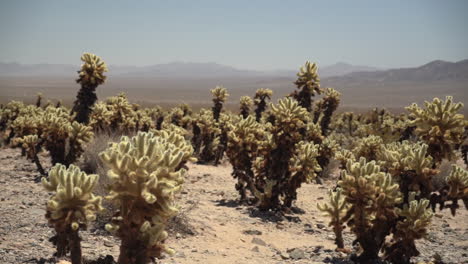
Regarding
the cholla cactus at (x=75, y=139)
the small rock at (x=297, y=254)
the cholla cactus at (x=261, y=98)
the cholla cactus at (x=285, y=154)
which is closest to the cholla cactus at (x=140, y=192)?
the small rock at (x=297, y=254)

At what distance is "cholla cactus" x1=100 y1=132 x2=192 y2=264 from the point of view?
3598mm

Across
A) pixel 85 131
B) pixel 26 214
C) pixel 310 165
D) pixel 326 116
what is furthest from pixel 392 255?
pixel 326 116

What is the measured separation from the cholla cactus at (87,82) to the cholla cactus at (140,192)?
909 cm

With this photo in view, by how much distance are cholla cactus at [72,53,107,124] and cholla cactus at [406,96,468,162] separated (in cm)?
937

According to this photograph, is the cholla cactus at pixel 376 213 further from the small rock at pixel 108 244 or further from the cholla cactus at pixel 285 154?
the small rock at pixel 108 244

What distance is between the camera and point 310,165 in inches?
350

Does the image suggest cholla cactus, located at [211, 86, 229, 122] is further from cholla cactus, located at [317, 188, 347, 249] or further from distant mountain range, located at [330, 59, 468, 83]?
distant mountain range, located at [330, 59, 468, 83]

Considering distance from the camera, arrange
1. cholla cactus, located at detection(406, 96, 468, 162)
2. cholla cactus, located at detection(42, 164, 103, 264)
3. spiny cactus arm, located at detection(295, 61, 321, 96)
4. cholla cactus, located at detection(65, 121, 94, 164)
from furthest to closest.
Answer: spiny cactus arm, located at detection(295, 61, 321, 96), cholla cactus, located at detection(65, 121, 94, 164), cholla cactus, located at detection(406, 96, 468, 162), cholla cactus, located at detection(42, 164, 103, 264)

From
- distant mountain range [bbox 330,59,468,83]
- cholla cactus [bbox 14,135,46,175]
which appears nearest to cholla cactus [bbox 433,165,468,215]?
cholla cactus [bbox 14,135,46,175]

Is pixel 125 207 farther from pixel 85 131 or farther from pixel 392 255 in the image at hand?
pixel 85 131

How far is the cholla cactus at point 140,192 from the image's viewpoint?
3.60m

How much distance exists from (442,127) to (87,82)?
9920mm

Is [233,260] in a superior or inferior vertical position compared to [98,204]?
inferior

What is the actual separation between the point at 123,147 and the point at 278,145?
5.46 meters
